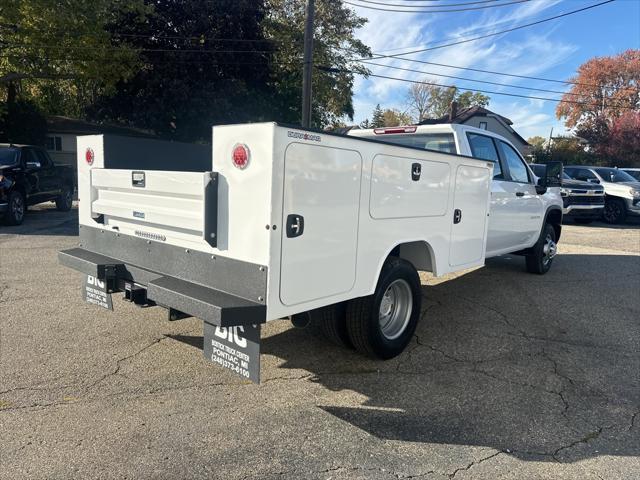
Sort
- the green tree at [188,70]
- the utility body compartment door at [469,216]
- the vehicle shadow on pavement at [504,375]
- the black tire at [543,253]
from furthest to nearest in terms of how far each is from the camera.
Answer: the green tree at [188,70] < the black tire at [543,253] < the utility body compartment door at [469,216] < the vehicle shadow on pavement at [504,375]

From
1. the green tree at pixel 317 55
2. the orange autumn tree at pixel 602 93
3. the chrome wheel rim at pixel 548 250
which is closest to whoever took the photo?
the chrome wheel rim at pixel 548 250

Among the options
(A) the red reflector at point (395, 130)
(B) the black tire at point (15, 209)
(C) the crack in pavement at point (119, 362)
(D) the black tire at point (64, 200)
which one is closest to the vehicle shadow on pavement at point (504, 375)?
(C) the crack in pavement at point (119, 362)

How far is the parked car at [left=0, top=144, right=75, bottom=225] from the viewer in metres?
11.1

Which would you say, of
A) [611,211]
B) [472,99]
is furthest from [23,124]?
[472,99]

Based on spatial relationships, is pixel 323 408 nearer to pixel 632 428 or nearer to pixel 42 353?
pixel 632 428

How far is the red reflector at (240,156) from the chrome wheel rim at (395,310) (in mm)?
A: 1871

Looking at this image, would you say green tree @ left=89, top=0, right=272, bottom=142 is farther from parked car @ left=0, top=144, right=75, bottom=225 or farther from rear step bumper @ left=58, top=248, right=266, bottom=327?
rear step bumper @ left=58, top=248, right=266, bottom=327

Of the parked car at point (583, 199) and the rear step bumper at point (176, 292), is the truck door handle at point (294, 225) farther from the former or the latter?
the parked car at point (583, 199)

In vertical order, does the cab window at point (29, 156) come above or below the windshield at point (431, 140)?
below

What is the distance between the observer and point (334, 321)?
3930 millimetres

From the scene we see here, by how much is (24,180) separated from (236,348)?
436 inches

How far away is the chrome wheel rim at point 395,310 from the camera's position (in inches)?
165

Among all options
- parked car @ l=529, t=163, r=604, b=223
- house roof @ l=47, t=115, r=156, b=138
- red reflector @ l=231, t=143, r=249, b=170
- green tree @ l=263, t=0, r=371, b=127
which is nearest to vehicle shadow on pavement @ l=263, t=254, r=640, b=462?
red reflector @ l=231, t=143, r=249, b=170

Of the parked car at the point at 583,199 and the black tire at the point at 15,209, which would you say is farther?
the parked car at the point at 583,199
